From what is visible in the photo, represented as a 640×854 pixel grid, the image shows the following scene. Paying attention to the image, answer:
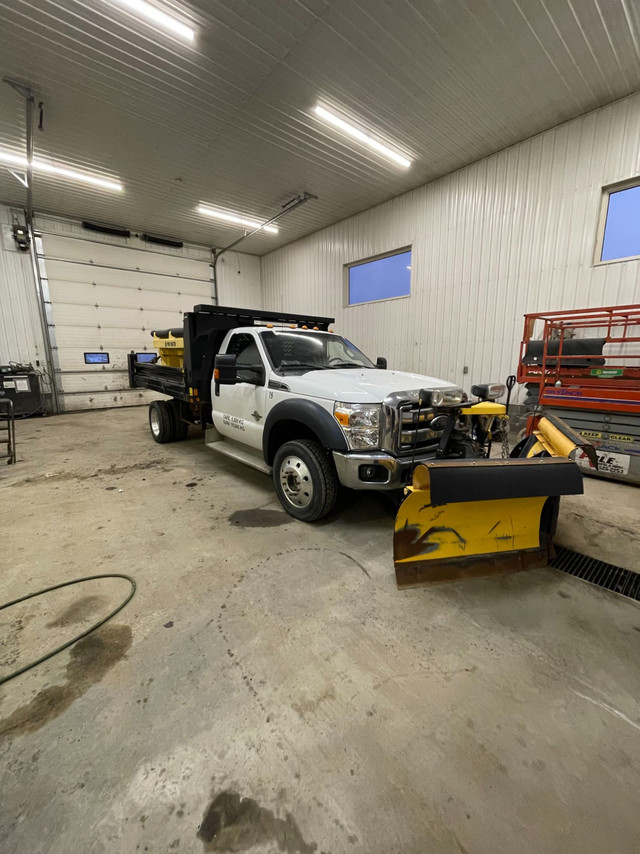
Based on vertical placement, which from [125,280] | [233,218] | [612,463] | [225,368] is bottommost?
[612,463]

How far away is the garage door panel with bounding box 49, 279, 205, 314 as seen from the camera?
9.41m

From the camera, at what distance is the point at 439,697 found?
5.06 feet

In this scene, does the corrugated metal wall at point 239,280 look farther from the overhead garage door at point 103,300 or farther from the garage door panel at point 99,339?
the garage door panel at point 99,339

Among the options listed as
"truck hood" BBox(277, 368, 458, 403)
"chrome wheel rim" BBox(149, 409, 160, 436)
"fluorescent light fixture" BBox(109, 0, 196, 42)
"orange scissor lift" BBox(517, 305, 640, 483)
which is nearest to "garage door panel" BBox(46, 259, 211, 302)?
"chrome wheel rim" BBox(149, 409, 160, 436)

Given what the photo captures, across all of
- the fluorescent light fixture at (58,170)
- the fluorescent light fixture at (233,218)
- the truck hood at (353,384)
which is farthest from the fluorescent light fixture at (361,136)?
the fluorescent light fixture at (58,170)

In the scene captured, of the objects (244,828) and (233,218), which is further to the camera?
(233,218)

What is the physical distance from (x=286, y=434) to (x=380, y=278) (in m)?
6.92

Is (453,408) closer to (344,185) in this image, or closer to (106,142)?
(344,185)

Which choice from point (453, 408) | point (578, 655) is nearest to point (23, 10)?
point (453, 408)

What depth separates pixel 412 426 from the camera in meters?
2.80

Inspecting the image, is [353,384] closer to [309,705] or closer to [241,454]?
[241,454]

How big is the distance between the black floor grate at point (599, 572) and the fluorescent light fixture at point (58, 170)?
10.3 meters

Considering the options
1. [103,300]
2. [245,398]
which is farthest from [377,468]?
[103,300]

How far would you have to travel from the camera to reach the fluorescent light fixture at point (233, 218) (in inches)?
353
